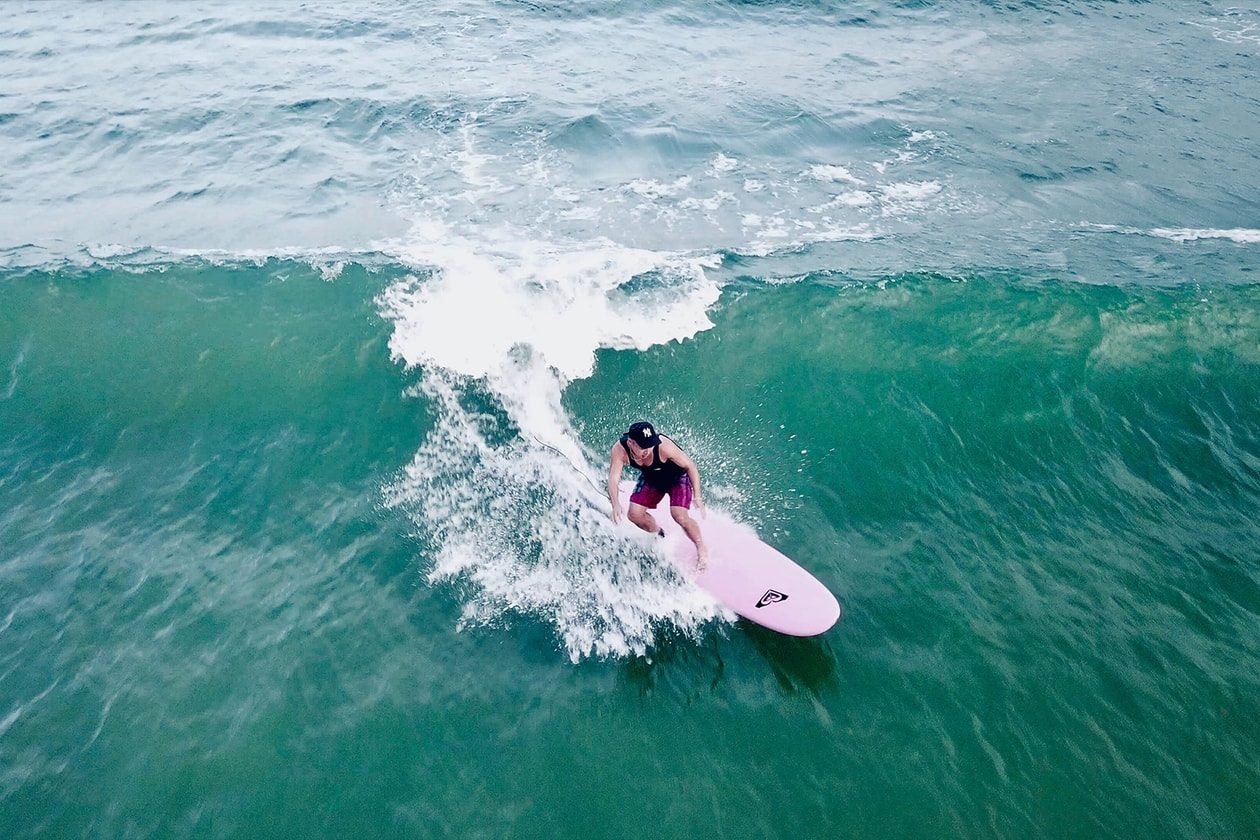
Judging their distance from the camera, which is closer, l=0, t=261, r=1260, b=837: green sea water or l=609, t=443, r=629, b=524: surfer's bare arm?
l=0, t=261, r=1260, b=837: green sea water

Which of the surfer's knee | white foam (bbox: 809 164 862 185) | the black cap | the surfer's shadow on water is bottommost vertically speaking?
the surfer's shadow on water

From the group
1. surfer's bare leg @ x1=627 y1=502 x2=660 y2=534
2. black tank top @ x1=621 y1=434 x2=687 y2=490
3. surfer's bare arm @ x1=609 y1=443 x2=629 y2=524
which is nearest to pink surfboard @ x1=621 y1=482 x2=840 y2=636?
surfer's bare leg @ x1=627 y1=502 x2=660 y2=534

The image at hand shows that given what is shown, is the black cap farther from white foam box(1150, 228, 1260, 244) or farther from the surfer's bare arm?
white foam box(1150, 228, 1260, 244)

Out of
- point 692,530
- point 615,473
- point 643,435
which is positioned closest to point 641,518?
point 692,530

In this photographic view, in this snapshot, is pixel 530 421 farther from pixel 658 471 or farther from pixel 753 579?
pixel 753 579

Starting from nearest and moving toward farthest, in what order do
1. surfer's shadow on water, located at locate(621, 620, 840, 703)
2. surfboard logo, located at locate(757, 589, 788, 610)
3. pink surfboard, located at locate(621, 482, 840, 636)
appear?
→ surfer's shadow on water, located at locate(621, 620, 840, 703) < pink surfboard, located at locate(621, 482, 840, 636) < surfboard logo, located at locate(757, 589, 788, 610)

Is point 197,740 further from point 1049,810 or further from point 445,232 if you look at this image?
point 445,232

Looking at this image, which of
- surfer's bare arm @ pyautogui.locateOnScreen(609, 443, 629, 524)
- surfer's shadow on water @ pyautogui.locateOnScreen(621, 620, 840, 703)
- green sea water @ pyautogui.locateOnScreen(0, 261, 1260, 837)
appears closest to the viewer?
green sea water @ pyautogui.locateOnScreen(0, 261, 1260, 837)
